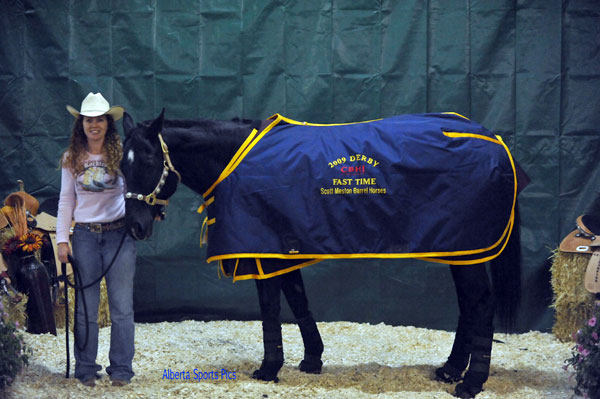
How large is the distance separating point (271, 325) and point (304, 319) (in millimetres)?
265

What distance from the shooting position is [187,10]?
16.1ft

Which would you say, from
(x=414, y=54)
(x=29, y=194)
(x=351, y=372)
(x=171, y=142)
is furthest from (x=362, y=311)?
(x=29, y=194)

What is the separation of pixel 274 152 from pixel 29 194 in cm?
233

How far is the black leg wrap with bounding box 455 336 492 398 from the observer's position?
3414 mm

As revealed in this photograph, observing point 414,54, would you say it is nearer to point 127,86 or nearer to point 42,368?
point 127,86

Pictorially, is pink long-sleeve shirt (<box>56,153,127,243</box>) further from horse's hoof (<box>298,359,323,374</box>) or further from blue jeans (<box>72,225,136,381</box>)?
horse's hoof (<box>298,359,323,374</box>)

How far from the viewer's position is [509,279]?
3.59m

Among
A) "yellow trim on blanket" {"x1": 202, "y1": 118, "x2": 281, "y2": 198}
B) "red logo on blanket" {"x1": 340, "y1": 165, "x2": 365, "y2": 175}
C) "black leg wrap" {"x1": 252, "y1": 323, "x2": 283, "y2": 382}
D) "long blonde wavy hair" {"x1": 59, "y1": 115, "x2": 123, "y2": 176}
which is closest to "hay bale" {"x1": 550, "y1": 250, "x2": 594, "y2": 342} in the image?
"red logo on blanket" {"x1": 340, "y1": 165, "x2": 365, "y2": 175}

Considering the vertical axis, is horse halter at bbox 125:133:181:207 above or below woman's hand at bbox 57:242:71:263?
above

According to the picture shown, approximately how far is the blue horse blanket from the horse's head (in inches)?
11.4

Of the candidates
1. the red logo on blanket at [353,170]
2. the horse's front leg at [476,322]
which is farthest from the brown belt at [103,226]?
the horse's front leg at [476,322]

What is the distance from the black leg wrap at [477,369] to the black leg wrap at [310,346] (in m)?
0.77

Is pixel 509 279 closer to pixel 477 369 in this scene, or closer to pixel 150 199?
pixel 477 369

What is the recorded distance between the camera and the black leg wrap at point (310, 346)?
12.3 feet
